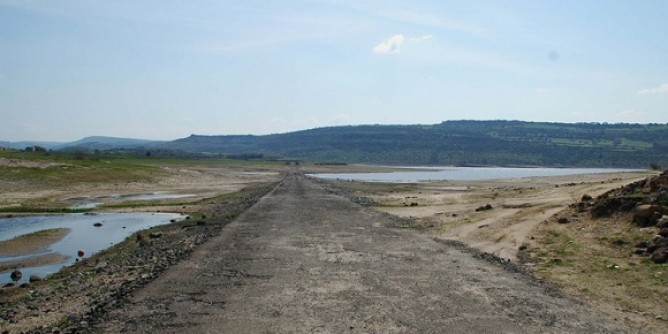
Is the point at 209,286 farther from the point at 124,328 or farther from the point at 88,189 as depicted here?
the point at 88,189

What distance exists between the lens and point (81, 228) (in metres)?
30.0

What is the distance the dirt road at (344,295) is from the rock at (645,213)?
5.44m

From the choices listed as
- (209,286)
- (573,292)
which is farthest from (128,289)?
(573,292)

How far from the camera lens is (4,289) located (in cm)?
1549

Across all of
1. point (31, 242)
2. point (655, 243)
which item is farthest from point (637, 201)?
point (31, 242)

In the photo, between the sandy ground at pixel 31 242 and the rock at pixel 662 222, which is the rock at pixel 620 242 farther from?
the sandy ground at pixel 31 242

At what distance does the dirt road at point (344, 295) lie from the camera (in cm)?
1089

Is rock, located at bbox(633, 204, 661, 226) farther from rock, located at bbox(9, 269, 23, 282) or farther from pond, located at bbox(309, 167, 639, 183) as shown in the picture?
pond, located at bbox(309, 167, 639, 183)

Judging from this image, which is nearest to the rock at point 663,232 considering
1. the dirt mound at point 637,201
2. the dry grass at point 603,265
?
the dry grass at point 603,265

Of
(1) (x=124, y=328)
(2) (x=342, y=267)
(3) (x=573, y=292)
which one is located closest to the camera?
(1) (x=124, y=328)

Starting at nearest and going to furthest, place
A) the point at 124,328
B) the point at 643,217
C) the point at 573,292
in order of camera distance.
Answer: the point at 124,328, the point at 573,292, the point at 643,217

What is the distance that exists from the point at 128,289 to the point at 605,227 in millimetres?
15570

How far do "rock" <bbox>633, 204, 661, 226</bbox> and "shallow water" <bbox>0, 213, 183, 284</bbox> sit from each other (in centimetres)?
1940

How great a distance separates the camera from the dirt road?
35.7 ft
